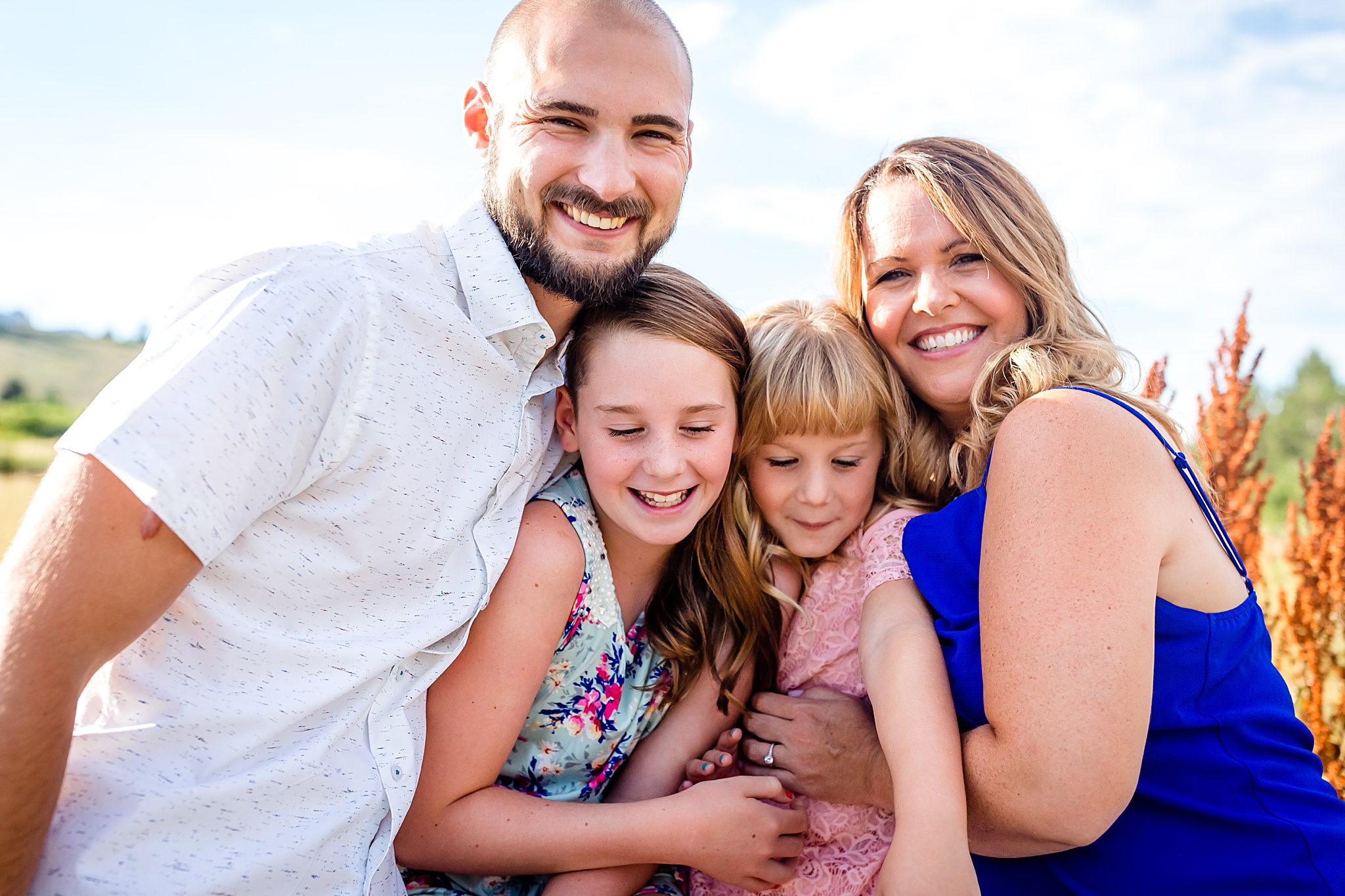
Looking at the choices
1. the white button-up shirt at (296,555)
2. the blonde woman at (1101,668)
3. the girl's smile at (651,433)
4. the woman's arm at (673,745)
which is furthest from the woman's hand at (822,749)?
the white button-up shirt at (296,555)

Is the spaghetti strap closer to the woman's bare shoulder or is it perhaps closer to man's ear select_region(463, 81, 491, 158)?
the woman's bare shoulder

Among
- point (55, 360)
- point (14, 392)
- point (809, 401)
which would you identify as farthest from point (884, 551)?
point (55, 360)

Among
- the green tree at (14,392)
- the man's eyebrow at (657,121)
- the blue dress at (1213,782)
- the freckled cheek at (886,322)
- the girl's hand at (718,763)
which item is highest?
the green tree at (14,392)

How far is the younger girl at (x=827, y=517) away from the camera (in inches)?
102

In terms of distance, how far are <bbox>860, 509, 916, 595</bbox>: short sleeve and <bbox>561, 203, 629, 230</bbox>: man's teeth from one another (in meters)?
1.25

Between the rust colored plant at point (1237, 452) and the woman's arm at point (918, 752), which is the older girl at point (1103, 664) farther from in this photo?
the rust colored plant at point (1237, 452)

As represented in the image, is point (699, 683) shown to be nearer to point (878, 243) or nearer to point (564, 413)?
point (564, 413)

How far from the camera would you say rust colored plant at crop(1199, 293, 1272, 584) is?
4.34m

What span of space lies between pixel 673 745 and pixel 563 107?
6.36 ft

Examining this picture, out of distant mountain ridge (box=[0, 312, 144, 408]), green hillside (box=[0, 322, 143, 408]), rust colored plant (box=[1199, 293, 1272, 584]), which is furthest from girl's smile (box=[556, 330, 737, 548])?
distant mountain ridge (box=[0, 312, 144, 408])

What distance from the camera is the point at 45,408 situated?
123 ft

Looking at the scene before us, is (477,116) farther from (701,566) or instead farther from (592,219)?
(701,566)

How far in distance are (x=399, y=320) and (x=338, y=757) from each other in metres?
1.08

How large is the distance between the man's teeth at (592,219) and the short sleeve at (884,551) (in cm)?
125
